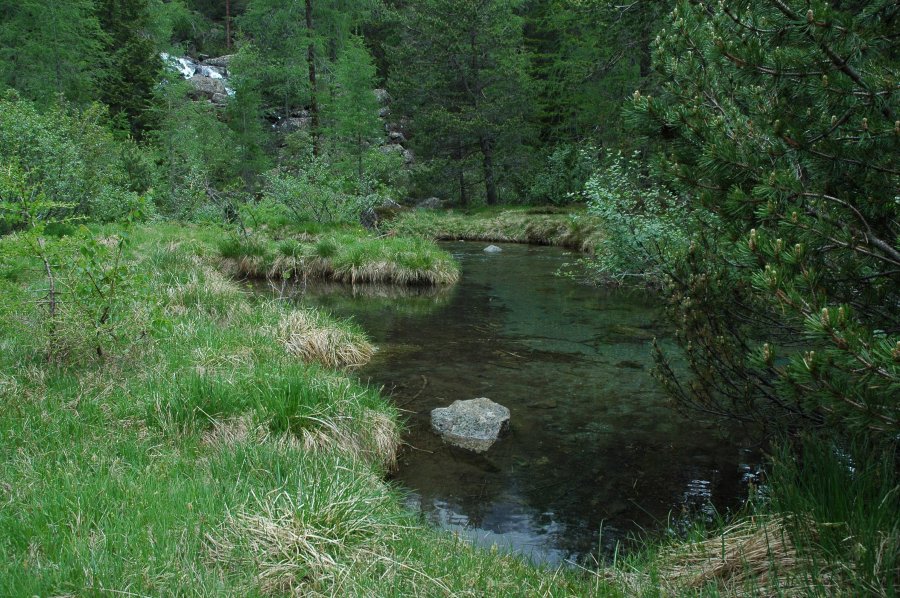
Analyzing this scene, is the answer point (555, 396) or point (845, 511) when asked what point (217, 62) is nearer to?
point (555, 396)

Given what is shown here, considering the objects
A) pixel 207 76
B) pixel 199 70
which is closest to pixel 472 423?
pixel 207 76

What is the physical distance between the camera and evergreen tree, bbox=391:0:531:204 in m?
31.6

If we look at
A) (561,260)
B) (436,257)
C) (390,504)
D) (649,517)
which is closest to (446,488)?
(390,504)

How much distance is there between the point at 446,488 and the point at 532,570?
1886mm

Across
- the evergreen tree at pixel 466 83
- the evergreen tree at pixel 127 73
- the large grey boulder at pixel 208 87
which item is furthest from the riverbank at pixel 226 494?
the large grey boulder at pixel 208 87

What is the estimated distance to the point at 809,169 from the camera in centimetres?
342

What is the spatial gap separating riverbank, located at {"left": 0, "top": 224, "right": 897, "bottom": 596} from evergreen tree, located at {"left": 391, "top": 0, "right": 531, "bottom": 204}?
26805 mm

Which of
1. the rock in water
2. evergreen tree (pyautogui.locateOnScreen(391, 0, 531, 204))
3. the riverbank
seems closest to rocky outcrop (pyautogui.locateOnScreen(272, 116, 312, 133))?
evergreen tree (pyautogui.locateOnScreen(391, 0, 531, 204))

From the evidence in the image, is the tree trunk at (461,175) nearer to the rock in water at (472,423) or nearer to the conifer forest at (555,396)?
the conifer forest at (555,396)

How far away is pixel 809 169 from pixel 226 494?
368 centimetres

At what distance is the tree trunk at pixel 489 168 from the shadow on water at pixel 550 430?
21.7 metres

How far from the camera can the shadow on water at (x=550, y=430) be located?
5.15 m

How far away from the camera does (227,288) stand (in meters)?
10.4

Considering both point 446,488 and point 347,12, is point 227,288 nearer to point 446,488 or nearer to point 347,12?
point 446,488
